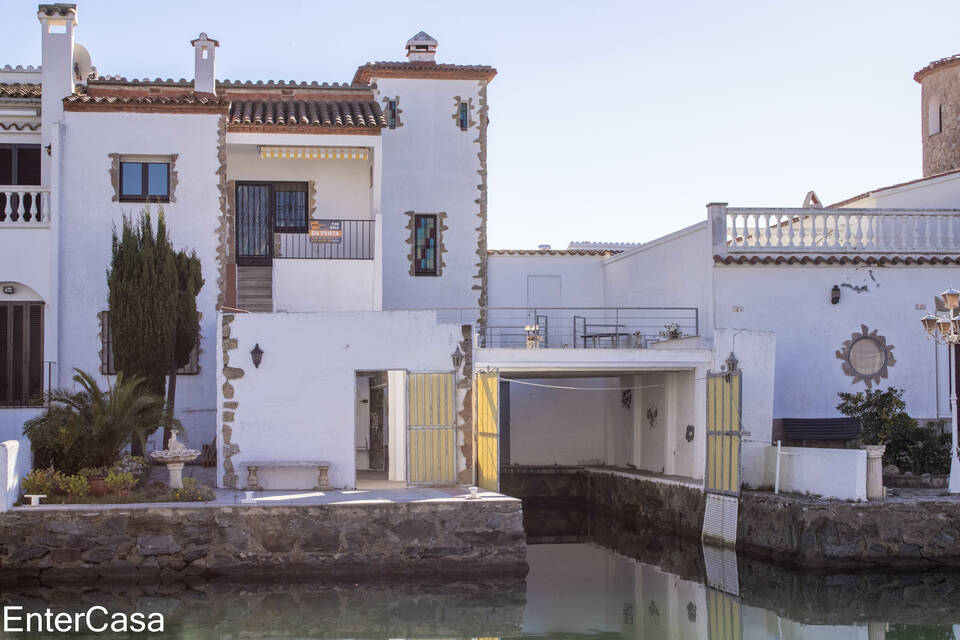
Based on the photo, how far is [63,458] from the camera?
1922 centimetres

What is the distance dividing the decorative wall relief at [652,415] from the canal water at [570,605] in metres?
6.34

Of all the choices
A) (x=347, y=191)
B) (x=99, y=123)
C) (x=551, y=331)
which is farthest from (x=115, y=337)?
(x=551, y=331)

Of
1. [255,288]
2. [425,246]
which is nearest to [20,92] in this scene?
[255,288]

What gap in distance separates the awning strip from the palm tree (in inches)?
285

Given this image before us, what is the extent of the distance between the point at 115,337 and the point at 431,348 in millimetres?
6035

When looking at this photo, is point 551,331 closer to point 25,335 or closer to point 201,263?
point 201,263

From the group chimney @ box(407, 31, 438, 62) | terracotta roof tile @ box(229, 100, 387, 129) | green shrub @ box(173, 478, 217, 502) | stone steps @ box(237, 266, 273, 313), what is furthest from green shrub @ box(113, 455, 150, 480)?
chimney @ box(407, 31, 438, 62)

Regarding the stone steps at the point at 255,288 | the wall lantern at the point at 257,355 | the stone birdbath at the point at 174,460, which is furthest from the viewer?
the stone steps at the point at 255,288

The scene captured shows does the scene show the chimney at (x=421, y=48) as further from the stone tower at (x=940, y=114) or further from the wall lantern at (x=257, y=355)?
the stone tower at (x=940, y=114)

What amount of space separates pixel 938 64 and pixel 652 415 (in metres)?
12.8

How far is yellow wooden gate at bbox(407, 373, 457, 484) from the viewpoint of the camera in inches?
801

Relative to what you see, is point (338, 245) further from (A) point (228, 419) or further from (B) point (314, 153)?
(A) point (228, 419)

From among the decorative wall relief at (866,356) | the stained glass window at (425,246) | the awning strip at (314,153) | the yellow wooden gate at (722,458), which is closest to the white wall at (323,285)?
the awning strip at (314,153)

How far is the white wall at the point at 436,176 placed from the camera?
91.5ft
